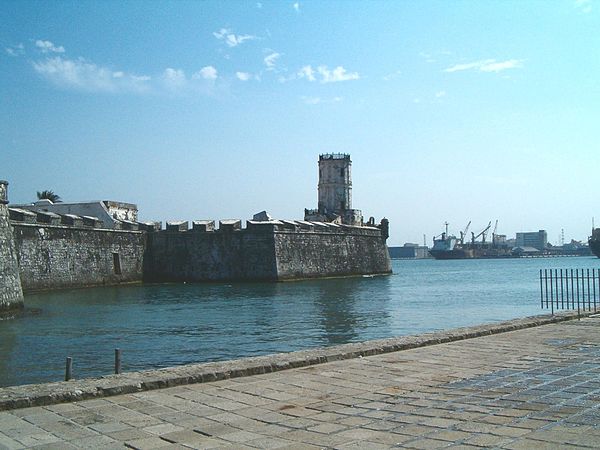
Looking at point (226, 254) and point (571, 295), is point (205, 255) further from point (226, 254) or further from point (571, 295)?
point (571, 295)

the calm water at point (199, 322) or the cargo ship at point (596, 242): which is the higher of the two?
the cargo ship at point (596, 242)

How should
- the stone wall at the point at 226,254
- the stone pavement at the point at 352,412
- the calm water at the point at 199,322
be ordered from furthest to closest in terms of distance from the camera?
the stone wall at the point at 226,254 < the calm water at the point at 199,322 < the stone pavement at the point at 352,412

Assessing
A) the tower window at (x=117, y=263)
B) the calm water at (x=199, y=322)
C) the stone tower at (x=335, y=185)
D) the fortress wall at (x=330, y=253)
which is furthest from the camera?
the stone tower at (x=335, y=185)

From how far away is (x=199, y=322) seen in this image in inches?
692

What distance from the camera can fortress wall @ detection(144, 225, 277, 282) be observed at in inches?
1430

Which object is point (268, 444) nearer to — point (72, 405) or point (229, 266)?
point (72, 405)

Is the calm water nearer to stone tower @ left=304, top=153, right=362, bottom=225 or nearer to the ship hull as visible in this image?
stone tower @ left=304, top=153, right=362, bottom=225

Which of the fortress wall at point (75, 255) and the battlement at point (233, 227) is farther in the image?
the battlement at point (233, 227)

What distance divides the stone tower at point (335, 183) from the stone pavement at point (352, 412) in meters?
51.7

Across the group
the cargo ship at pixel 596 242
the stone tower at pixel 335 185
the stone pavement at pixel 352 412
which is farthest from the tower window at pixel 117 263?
the cargo ship at pixel 596 242

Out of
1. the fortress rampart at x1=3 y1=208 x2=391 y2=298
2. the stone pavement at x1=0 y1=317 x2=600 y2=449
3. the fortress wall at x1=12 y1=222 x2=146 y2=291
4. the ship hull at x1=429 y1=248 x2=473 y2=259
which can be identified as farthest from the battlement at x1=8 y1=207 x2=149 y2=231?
the ship hull at x1=429 y1=248 x2=473 y2=259

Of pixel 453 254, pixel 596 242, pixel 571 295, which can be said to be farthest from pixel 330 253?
pixel 453 254

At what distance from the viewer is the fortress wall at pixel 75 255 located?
2712 cm

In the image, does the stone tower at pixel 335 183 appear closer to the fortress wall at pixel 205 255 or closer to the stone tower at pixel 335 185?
the stone tower at pixel 335 185
